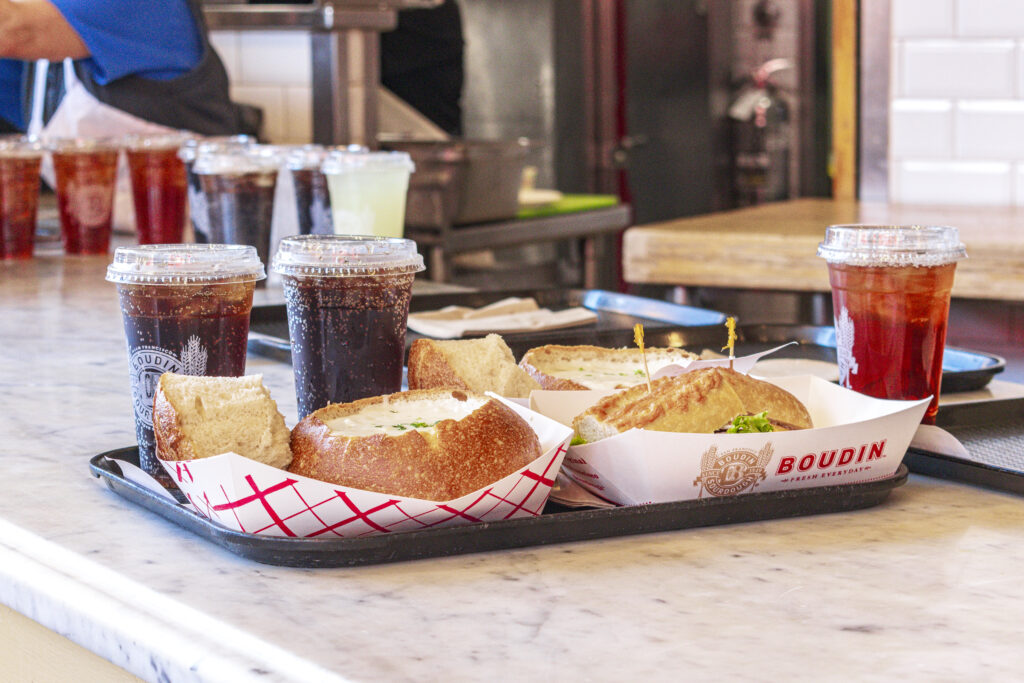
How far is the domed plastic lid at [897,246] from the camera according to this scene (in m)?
1.02

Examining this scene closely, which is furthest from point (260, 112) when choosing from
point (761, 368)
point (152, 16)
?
point (761, 368)

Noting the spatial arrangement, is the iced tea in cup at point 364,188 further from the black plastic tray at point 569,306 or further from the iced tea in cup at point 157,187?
the iced tea in cup at point 157,187

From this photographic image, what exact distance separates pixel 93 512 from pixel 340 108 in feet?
8.40

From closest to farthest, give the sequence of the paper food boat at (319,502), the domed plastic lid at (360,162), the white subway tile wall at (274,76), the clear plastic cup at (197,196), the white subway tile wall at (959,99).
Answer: the paper food boat at (319,502) < the domed plastic lid at (360,162) < the clear plastic cup at (197,196) < the white subway tile wall at (959,99) < the white subway tile wall at (274,76)

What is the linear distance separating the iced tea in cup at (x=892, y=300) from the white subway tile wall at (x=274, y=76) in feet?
8.78

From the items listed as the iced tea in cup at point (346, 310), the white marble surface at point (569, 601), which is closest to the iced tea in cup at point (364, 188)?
the iced tea in cup at point (346, 310)

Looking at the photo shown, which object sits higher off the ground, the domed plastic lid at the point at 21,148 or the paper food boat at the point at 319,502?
the domed plastic lid at the point at 21,148

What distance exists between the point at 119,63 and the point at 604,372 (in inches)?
75.5

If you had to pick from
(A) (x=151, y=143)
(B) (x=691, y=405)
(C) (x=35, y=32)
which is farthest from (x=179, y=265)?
(C) (x=35, y=32)

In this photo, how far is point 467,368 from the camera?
1035 millimetres

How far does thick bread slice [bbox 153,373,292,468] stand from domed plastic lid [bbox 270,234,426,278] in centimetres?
19

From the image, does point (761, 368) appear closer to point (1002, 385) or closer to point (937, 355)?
point (1002, 385)

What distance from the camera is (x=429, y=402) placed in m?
0.93

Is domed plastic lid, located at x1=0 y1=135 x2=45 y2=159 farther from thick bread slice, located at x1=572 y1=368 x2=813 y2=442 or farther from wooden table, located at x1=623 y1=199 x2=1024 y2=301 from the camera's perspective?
thick bread slice, located at x1=572 y1=368 x2=813 y2=442
